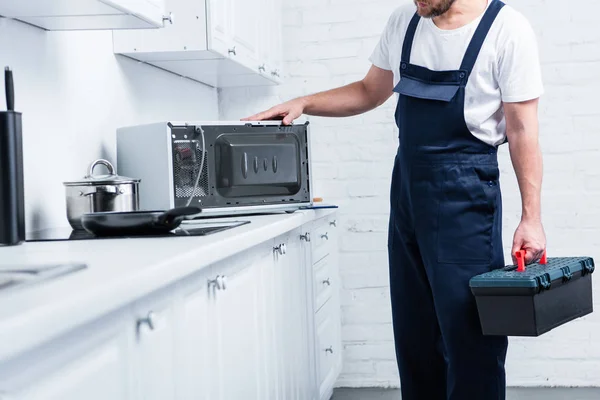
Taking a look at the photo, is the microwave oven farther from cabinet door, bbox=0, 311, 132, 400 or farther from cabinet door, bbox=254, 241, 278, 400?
cabinet door, bbox=0, 311, 132, 400

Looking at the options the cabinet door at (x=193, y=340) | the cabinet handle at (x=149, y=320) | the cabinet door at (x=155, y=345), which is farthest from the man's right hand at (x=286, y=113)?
the cabinet handle at (x=149, y=320)

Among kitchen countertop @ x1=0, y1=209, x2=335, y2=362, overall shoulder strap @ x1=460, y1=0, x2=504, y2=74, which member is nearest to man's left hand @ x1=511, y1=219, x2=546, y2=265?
overall shoulder strap @ x1=460, y1=0, x2=504, y2=74

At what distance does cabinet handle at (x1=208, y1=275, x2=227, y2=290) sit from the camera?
5.40ft

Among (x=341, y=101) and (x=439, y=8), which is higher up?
(x=439, y=8)

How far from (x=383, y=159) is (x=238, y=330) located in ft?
6.13

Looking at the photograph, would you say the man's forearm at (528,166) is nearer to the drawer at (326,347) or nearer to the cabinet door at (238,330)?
the cabinet door at (238,330)

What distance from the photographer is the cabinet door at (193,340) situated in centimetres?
143

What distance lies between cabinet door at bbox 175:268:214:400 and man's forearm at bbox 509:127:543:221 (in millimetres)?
914

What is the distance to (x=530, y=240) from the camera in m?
2.06

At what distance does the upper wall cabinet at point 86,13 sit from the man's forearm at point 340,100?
60cm

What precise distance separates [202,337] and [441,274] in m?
0.75

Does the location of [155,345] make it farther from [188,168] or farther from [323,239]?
[323,239]

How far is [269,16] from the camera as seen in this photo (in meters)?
3.37

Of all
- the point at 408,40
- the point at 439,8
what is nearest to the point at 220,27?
the point at 408,40
